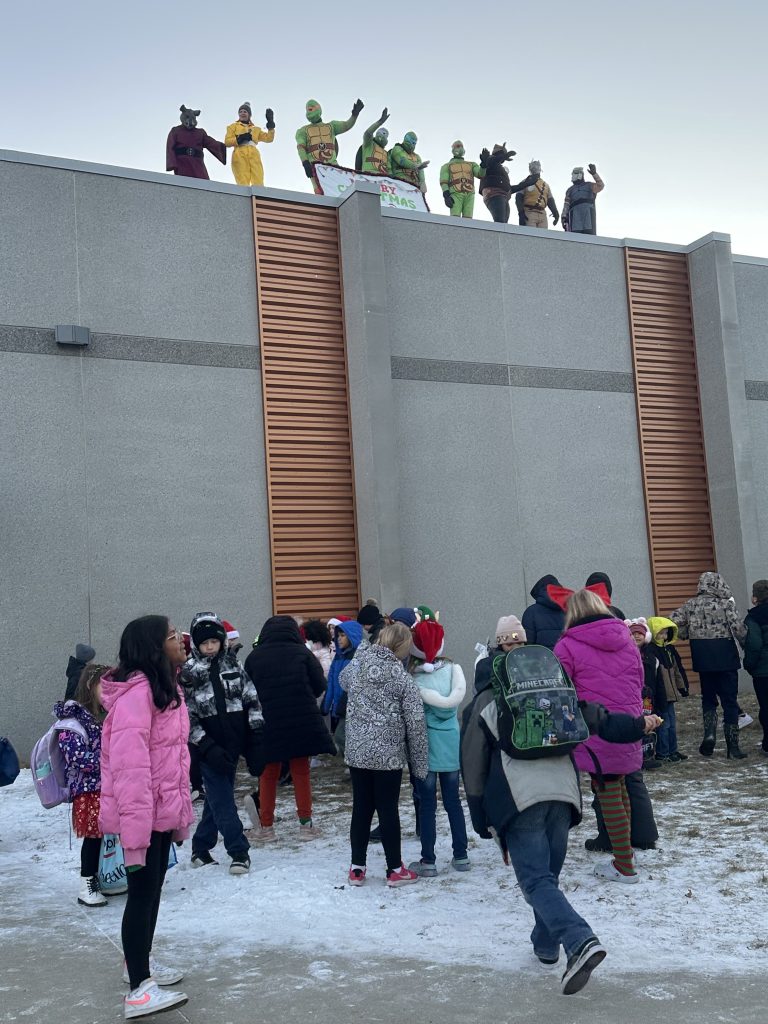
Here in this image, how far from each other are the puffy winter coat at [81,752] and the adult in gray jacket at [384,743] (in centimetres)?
161

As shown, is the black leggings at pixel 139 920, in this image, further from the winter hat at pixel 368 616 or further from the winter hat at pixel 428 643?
the winter hat at pixel 368 616

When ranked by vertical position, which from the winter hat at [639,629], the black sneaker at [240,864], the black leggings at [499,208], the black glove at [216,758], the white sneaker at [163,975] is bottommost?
the black sneaker at [240,864]

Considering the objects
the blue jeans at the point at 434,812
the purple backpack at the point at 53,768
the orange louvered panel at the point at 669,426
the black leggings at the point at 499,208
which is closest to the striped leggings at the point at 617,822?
the blue jeans at the point at 434,812

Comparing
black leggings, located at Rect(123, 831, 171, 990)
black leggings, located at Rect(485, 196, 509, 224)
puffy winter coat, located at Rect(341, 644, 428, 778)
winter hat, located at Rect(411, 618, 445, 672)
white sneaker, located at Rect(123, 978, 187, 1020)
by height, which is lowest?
white sneaker, located at Rect(123, 978, 187, 1020)

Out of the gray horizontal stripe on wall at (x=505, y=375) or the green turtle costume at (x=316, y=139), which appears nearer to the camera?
the gray horizontal stripe on wall at (x=505, y=375)

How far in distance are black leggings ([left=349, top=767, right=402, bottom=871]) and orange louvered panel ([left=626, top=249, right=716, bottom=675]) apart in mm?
10416

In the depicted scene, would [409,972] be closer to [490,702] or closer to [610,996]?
[610,996]

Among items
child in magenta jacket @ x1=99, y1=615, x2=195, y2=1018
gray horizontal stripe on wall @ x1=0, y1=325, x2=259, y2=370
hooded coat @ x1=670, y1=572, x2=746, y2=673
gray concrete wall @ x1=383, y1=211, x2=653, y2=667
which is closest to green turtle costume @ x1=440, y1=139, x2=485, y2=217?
gray concrete wall @ x1=383, y1=211, x2=653, y2=667

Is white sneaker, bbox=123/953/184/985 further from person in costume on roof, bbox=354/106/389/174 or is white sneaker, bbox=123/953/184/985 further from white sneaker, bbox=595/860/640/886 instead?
person in costume on roof, bbox=354/106/389/174

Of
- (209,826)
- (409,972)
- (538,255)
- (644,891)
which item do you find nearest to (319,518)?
(538,255)

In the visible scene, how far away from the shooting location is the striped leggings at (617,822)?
5.92 m

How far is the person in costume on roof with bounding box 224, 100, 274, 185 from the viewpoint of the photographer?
14758mm

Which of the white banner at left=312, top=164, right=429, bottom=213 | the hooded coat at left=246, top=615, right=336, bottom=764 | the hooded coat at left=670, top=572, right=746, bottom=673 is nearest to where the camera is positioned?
Answer: the hooded coat at left=246, top=615, right=336, bottom=764

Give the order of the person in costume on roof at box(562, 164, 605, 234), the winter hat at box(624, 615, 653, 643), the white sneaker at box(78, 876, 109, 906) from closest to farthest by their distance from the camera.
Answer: the white sneaker at box(78, 876, 109, 906)
the winter hat at box(624, 615, 653, 643)
the person in costume on roof at box(562, 164, 605, 234)
